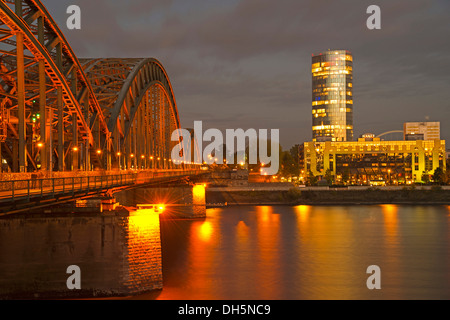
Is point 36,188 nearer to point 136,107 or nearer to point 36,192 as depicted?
point 36,192

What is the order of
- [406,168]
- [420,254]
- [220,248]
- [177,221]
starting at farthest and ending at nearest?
[406,168] < [177,221] < [220,248] < [420,254]

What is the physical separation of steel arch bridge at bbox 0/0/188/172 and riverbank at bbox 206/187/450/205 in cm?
1443

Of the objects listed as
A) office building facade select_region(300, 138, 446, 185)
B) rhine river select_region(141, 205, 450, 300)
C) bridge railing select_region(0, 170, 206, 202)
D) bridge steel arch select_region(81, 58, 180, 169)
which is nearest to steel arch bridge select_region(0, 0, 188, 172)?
bridge steel arch select_region(81, 58, 180, 169)

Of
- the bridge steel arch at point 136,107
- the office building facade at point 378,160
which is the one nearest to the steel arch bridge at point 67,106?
the bridge steel arch at point 136,107

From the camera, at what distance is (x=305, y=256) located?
43.2m

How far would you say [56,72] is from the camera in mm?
38031

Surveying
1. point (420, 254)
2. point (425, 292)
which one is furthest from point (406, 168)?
point (425, 292)

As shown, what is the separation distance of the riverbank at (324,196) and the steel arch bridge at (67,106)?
47.3 feet

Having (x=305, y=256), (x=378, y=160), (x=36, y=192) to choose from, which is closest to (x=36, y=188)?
(x=36, y=192)

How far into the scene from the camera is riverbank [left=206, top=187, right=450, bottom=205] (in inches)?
3804

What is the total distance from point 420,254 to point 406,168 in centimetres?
10727

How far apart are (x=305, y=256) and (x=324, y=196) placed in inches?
2217

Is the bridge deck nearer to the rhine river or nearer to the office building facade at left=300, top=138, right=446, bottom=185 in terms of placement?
the rhine river
